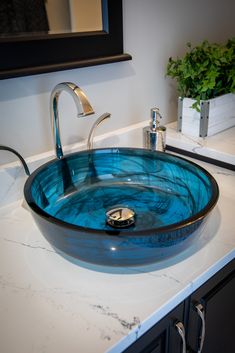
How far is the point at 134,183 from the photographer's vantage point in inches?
39.1

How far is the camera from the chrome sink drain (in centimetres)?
80

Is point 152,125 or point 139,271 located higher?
point 152,125


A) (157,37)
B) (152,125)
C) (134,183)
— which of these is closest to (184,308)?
(134,183)

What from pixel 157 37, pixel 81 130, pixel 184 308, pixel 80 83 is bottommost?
pixel 184 308

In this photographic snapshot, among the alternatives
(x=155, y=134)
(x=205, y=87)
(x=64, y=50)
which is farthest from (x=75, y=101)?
(x=205, y=87)

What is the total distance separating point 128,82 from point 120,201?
1.40 ft

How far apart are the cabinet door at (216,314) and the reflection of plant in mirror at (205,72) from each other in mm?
566

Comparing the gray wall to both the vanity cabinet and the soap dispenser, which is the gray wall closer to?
the soap dispenser

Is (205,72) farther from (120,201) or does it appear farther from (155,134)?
A: (120,201)

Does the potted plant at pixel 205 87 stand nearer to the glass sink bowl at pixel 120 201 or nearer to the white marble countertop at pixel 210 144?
the white marble countertop at pixel 210 144

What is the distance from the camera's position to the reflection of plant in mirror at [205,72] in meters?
1.08

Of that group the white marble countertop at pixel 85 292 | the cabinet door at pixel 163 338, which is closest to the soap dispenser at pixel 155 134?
the white marble countertop at pixel 85 292

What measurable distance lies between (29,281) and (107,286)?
151 millimetres

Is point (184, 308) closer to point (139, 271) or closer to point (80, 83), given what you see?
point (139, 271)
